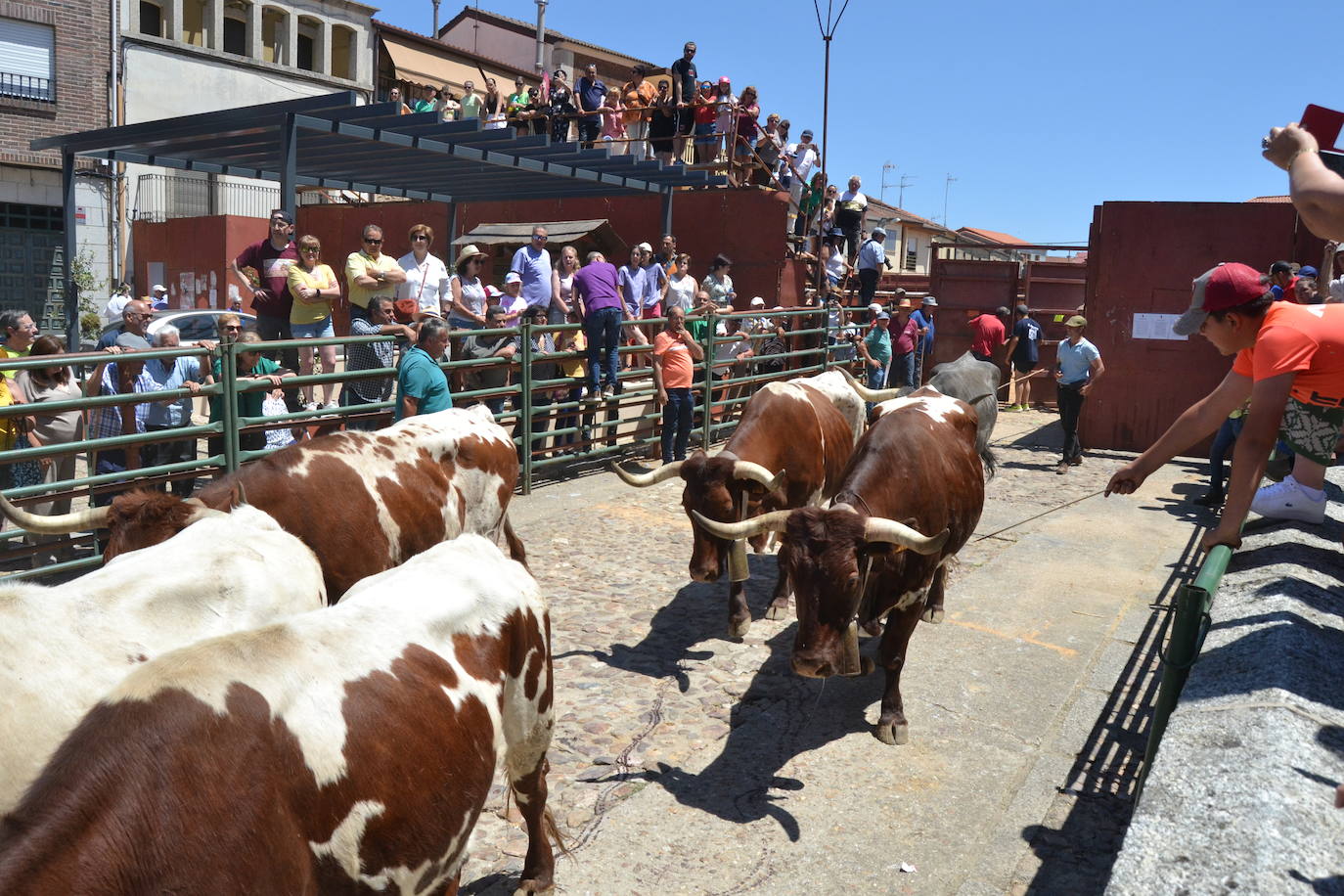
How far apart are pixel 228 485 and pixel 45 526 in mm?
810

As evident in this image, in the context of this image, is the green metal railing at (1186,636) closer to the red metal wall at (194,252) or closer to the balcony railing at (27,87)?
the red metal wall at (194,252)

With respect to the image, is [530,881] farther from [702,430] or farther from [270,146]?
[270,146]

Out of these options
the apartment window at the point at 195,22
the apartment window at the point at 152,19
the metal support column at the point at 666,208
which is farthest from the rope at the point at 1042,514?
the apartment window at the point at 195,22

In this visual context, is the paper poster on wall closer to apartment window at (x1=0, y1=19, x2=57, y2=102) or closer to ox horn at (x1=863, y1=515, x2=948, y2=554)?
ox horn at (x1=863, y1=515, x2=948, y2=554)

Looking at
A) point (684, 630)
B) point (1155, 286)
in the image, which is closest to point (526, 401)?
point (684, 630)

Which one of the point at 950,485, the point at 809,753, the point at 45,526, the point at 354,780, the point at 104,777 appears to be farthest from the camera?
the point at 950,485

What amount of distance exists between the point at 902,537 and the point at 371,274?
620cm

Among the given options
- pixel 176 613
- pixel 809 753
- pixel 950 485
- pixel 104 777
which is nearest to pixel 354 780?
pixel 104 777

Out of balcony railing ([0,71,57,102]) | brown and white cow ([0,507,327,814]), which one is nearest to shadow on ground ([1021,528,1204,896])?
brown and white cow ([0,507,327,814])

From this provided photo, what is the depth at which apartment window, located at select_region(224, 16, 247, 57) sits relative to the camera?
31.1 meters

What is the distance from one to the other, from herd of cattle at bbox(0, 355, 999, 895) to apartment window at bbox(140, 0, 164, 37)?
28.7 m

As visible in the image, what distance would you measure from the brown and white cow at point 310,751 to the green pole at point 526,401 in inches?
256

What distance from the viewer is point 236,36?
104 feet

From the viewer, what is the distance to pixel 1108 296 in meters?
14.2
